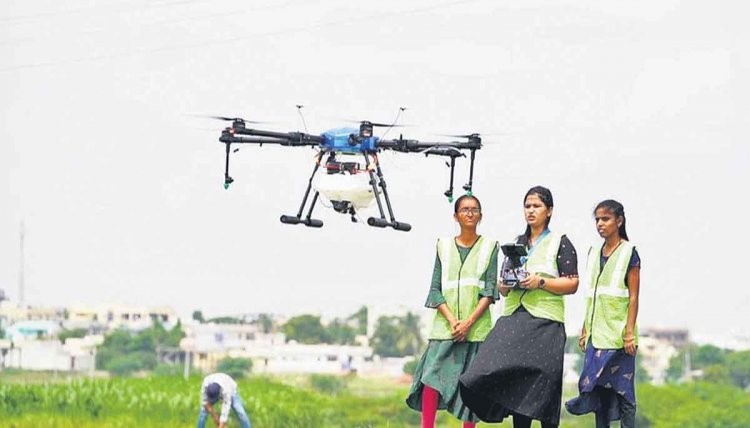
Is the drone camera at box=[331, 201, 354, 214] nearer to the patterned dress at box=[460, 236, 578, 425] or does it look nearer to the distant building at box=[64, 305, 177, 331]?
the patterned dress at box=[460, 236, 578, 425]

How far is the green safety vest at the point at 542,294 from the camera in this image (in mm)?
12297

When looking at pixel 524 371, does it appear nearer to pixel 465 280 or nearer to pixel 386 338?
pixel 465 280

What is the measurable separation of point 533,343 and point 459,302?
41.8 inches

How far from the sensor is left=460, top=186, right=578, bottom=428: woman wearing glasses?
1230 centimetres

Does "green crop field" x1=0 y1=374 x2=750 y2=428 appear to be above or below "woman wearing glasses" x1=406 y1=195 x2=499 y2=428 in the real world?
below

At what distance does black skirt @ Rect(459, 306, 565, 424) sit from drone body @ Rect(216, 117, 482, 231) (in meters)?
5.75

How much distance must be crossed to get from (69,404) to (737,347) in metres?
80.9

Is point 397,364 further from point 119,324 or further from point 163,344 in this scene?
point 119,324

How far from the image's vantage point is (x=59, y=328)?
83.9 meters

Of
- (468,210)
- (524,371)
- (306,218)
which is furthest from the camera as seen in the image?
(306,218)

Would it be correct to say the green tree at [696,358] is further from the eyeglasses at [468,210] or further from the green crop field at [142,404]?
the eyeglasses at [468,210]

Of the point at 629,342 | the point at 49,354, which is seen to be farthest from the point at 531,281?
the point at 49,354

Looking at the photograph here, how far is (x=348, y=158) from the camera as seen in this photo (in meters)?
19.2

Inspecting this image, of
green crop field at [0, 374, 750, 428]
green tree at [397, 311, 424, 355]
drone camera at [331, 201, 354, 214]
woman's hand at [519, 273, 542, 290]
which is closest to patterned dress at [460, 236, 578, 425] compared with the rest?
woman's hand at [519, 273, 542, 290]
